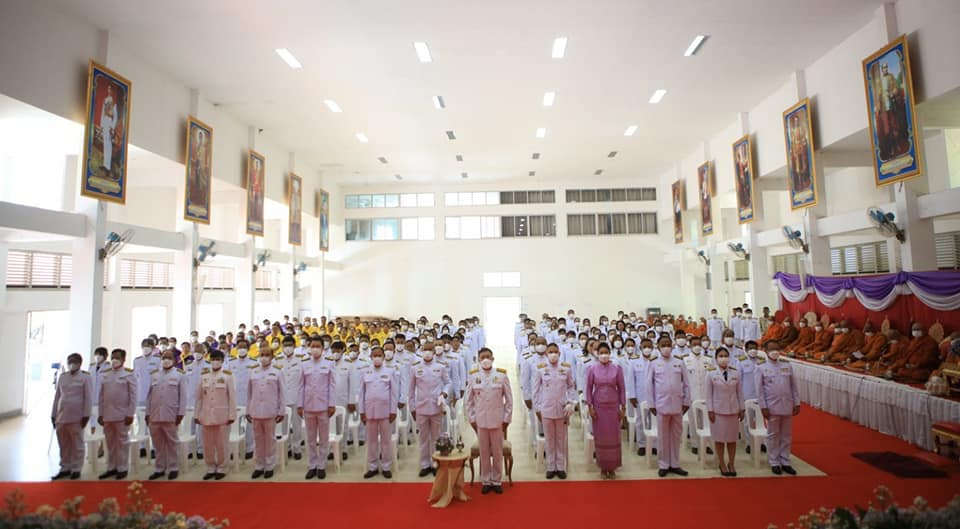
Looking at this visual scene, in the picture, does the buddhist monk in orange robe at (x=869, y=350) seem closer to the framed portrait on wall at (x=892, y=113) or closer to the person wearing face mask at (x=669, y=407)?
the framed portrait on wall at (x=892, y=113)

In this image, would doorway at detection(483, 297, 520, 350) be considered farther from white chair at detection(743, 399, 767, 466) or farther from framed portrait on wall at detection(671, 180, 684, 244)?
white chair at detection(743, 399, 767, 466)

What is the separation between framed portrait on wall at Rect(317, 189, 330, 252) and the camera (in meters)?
21.9

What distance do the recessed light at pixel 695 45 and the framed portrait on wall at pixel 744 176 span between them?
4.74 meters

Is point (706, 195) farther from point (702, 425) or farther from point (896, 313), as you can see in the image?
point (702, 425)

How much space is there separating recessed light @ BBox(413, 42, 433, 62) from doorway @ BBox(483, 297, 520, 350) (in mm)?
14943

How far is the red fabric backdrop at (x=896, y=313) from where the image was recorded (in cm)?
882

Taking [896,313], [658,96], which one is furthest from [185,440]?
[658,96]

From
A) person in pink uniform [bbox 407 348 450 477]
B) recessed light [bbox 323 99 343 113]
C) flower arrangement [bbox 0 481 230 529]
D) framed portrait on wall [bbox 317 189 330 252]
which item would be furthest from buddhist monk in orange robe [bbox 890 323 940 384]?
framed portrait on wall [bbox 317 189 330 252]

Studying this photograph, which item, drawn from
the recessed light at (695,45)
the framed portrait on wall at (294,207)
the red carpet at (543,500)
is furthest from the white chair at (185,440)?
the recessed light at (695,45)

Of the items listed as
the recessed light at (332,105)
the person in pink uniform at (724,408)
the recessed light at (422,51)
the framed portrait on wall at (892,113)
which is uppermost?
the recessed light at (332,105)

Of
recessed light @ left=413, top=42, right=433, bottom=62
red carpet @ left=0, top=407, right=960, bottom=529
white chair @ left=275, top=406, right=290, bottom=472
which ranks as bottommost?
red carpet @ left=0, top=407, right=960, bottom=529

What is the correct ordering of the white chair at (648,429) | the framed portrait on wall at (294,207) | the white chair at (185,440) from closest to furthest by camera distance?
the white chair at (648,429) < the white chair at (185,440) < the framed portrait on wall at (294,207)

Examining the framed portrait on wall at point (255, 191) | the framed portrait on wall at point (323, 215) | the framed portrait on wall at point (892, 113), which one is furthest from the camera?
the framed portrait on wall at point (323, 215)

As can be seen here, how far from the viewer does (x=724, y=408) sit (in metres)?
6.38
